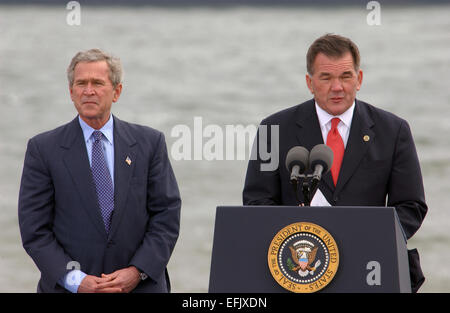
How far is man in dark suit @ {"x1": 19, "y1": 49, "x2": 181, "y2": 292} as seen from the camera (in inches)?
137

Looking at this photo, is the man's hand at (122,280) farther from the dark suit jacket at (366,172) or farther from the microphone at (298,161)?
the microphone at (298,161)

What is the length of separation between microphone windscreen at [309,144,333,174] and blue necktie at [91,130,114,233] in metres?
1.00

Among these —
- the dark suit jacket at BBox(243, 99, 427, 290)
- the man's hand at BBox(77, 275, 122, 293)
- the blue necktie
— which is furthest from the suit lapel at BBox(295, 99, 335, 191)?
the man's hand at BBox(77, 275, 122, 293)

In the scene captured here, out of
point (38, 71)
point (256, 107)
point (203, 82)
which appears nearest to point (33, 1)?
point (38, 71)

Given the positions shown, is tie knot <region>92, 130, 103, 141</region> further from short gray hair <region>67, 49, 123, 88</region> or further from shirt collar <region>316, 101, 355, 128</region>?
shirt collar <region>316, 101, 355, 128</region>

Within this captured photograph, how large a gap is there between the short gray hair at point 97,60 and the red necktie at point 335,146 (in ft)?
2.85

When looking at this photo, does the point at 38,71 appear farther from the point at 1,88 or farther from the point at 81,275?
the point at 81,275

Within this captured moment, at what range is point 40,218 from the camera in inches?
138

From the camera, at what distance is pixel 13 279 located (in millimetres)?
7434

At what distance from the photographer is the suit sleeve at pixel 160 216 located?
11.6 feet

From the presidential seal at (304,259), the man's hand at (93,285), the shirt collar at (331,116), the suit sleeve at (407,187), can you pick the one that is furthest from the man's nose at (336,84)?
the man's hand at (93,285)

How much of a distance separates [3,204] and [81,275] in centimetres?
544

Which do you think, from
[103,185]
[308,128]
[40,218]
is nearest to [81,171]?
[103,185]
